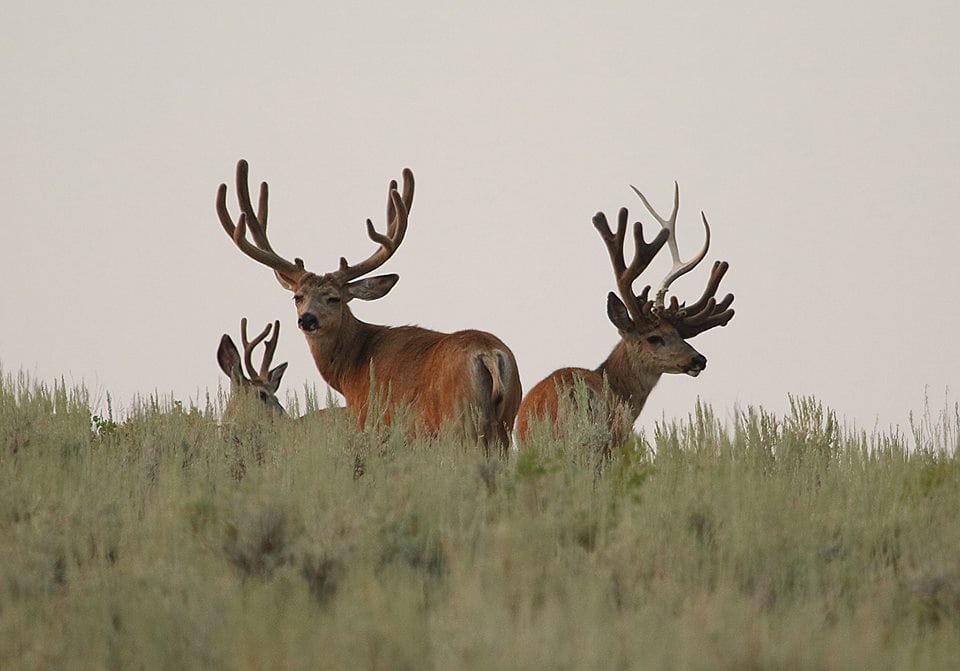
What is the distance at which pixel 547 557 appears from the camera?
6711mm

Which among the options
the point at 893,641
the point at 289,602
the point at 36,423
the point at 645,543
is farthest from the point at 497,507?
the point at 36,423

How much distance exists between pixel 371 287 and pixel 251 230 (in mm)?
1281

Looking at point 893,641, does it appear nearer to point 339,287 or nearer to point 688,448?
point 688,448

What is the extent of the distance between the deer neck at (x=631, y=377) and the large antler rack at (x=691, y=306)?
57 cm

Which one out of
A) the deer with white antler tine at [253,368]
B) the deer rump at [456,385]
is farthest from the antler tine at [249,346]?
the deer rump at [456,385]

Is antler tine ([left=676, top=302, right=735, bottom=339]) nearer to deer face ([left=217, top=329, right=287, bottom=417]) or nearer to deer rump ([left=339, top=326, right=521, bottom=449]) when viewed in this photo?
deer rump ([left=339, top=326, right=521, bottom=449])

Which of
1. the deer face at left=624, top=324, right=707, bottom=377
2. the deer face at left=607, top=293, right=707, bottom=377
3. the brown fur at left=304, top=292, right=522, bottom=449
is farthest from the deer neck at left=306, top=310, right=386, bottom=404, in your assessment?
the deer face at left=624, top=324, right=707, bottom=377

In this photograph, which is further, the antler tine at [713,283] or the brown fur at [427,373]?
the antler tine at [713,283]

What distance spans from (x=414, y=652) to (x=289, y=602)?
2.49ft

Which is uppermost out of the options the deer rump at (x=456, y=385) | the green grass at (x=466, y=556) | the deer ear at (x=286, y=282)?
the deer ear at (x=286, y=282)

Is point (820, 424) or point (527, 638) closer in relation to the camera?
point (527, 638)

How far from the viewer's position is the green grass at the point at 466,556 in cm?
545

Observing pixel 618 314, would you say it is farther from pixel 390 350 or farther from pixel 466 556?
pixel 466 556

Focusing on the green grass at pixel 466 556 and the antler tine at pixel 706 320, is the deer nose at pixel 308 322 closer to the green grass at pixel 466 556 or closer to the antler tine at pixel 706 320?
the green grass at pixel 466 556
